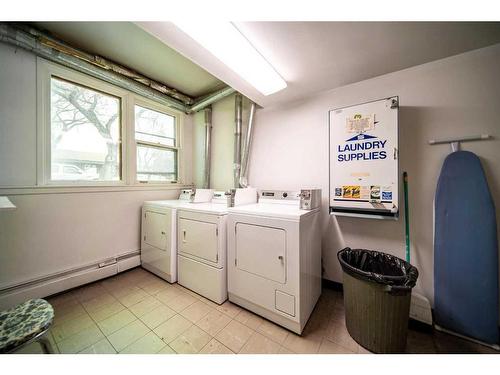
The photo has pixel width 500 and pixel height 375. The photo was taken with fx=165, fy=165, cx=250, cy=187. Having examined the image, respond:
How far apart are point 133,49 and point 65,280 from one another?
2647mm

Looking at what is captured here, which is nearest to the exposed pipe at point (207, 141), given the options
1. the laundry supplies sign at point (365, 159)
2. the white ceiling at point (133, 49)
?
the white ceiling at point (133, 49)

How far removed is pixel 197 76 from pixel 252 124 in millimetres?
993

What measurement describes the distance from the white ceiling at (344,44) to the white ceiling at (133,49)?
75cm

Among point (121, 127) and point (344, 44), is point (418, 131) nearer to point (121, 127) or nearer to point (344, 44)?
point (344, 44)

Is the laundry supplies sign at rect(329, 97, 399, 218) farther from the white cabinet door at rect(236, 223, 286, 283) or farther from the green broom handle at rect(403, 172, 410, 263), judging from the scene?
the white cabinet door at rect(236, 223, 286, 283)

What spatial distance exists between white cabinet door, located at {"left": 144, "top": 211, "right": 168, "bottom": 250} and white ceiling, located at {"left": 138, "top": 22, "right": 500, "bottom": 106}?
5.77 ft

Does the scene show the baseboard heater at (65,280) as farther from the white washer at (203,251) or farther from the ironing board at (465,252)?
the ironing board at (465,252)

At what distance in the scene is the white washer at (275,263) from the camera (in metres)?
1.29

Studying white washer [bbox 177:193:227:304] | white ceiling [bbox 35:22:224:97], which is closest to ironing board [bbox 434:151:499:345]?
white washer [bbox 177:193:227:304]

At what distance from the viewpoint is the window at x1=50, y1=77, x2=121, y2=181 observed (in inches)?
72.1

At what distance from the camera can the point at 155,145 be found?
2.65m

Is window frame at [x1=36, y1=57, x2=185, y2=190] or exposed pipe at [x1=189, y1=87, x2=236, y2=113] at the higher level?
exposed pipe at [x1=189, y1=87, x2=236, y2=113]
